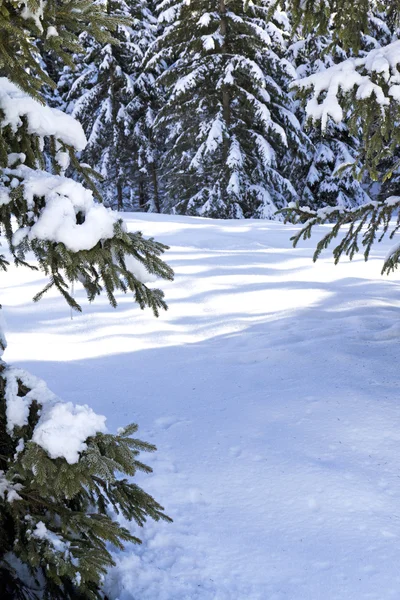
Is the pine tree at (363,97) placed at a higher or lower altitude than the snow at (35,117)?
higher

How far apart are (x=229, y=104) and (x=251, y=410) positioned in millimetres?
14872

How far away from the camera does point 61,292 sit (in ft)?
6.53

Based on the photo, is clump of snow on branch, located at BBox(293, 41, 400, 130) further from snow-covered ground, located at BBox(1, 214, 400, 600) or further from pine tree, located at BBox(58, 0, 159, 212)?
pine tree, located at BBox(58, 0, 159, 212)

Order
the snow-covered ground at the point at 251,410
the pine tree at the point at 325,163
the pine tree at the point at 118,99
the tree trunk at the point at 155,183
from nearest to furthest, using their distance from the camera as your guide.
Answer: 1. the snow-covered ground at the point at 251,410
2. the pine tree at the point at 325,163
3. the pine tree at the point at 118,99
4. the tree trunk at the point at 155,183

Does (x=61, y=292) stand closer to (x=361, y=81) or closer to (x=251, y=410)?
(x=251, y=410)

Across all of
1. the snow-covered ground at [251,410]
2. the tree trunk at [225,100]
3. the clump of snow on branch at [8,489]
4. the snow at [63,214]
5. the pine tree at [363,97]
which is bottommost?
the snow-covered ground at [251,410]

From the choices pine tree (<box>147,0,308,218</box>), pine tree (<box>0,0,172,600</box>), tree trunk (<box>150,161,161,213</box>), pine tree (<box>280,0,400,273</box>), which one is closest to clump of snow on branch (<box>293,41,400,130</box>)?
pine tree (<box>280,0,400,273</box>)

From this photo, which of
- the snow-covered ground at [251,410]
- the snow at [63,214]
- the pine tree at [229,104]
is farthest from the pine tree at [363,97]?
the pine tree at [229,104]

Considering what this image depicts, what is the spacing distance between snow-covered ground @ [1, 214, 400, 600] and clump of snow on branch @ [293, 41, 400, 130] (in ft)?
7.91

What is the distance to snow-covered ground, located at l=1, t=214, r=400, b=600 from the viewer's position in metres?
2.90

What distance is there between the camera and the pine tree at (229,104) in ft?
53.7

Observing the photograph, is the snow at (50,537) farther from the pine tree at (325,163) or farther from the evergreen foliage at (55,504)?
the pine tree at (325,163)

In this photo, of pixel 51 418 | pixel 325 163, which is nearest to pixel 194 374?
pixel 51 418

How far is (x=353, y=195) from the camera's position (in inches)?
822
